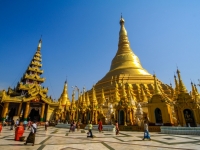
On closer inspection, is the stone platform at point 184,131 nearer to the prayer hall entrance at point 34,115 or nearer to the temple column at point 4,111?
the temple column at point 4,111

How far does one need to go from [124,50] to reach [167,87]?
19979 millimetres

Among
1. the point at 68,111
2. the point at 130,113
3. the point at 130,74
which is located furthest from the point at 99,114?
the point at 130,74

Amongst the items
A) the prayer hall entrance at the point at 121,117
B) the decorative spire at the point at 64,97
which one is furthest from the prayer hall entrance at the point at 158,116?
the decorative spire at the point at 64,97

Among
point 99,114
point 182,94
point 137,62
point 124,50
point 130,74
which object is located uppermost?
point 124,50

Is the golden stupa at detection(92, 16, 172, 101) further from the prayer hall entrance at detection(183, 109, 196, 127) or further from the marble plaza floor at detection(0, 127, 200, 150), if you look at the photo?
the marble plaza floor at detection(0, 127, 200, 150)

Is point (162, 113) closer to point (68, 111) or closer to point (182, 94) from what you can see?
point (182, 94)

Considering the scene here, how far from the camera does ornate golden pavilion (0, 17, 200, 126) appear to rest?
53.7ft

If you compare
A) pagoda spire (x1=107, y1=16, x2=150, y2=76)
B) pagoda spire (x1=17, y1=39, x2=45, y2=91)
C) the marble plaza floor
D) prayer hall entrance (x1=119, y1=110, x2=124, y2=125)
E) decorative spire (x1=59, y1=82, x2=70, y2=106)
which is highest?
pagoda spire (x1=107, y1=16, x2=150, y2=76)

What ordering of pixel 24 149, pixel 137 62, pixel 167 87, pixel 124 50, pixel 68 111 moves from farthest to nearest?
pixel 124 50
pixel 137 62
pixel 167 87
pixel 68 111
pixel 24 149

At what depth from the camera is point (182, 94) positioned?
1627 cm

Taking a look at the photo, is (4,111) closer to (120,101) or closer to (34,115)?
(34,115)

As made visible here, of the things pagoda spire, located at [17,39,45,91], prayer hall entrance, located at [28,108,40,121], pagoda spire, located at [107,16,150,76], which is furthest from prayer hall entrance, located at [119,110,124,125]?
pagoda spire, located at [17,39,45,91]

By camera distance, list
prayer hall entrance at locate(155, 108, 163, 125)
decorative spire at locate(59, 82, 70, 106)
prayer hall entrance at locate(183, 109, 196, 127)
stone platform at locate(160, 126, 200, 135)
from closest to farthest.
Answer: stone platform at locate(160, 126, 200, 135)
prayer hall entrance at locate(183, 109, 196, 127)
prayer hall entrance at locate(155, 108, 163, 125)
decorative spire at locate(59, 82, 70, 106)

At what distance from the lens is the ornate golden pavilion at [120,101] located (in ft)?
53.7
